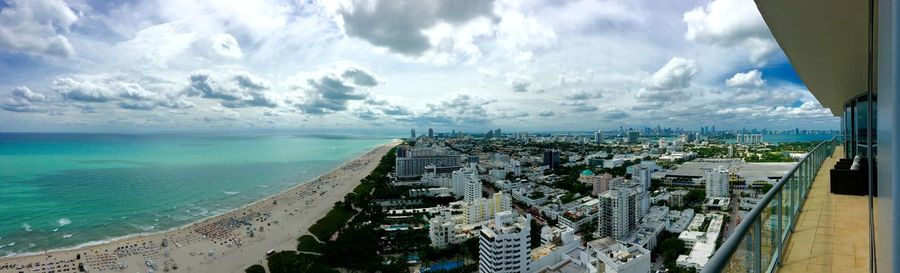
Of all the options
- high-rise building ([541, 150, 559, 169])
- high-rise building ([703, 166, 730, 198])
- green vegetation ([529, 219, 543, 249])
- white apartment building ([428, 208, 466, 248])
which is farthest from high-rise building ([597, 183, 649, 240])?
high-rise building ([541, 150, 559, 169])

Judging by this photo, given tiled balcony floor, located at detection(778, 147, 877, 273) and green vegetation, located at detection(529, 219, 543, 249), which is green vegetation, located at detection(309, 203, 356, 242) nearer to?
green vegetation, located at detection(529, 219, 543, 249)

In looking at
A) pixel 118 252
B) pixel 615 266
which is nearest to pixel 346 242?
pixel 118 252

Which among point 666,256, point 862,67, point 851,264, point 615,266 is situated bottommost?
point 666,256

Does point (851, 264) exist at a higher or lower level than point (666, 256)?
higher

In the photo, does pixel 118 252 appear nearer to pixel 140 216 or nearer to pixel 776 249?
pixel 140 216

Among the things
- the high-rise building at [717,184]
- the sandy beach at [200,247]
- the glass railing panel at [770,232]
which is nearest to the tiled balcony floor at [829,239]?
the glass railing panel at [770,232]
